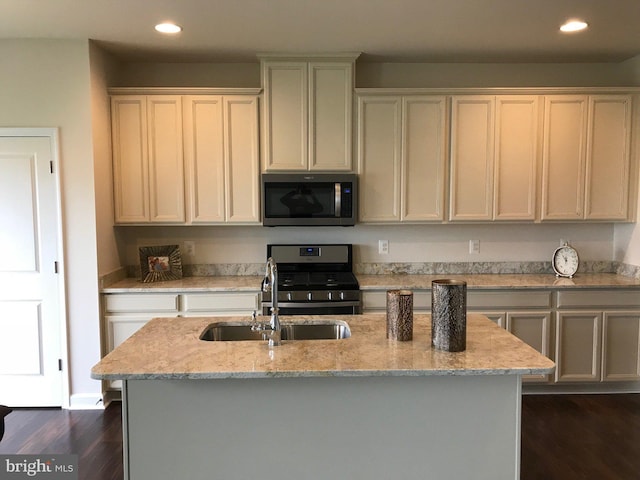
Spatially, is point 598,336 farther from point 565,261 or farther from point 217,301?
point 217,301

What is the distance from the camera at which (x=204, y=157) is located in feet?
11.9

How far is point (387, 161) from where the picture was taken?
3.66m

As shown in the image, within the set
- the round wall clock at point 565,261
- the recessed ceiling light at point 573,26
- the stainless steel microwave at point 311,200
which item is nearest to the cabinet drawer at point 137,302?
the stainless steel microwave at point 311,200

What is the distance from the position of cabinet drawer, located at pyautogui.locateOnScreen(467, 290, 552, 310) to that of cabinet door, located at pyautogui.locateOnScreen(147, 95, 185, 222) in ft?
7.90

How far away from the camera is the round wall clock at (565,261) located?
3824 millimetres

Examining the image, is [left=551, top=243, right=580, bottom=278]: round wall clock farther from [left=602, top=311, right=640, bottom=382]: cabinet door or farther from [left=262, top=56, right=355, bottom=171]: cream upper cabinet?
[left=262, top=56, right=355, bottom=171]: cream upper cabinet

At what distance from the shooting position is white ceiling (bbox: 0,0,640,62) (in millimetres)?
2686

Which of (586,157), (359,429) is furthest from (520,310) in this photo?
(359,429)

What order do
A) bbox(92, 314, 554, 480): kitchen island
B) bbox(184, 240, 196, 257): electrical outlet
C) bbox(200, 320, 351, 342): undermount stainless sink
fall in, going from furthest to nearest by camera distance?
bbox(184, 240, 196, 257): electrical outlet, bbox(200, 320, 351, 342): undermount stainless sink, bbox(92, 314, 554, 480): kitchen island

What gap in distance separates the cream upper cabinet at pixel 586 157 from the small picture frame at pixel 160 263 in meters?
3.05

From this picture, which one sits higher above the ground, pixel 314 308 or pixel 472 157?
pixel 472 157

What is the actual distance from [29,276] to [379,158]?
278 centimetres

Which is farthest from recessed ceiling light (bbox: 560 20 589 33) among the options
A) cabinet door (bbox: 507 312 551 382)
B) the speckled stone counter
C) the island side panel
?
the speckled stone counter

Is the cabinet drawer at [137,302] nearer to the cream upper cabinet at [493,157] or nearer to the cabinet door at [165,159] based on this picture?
the cabinet door at [165,159]
